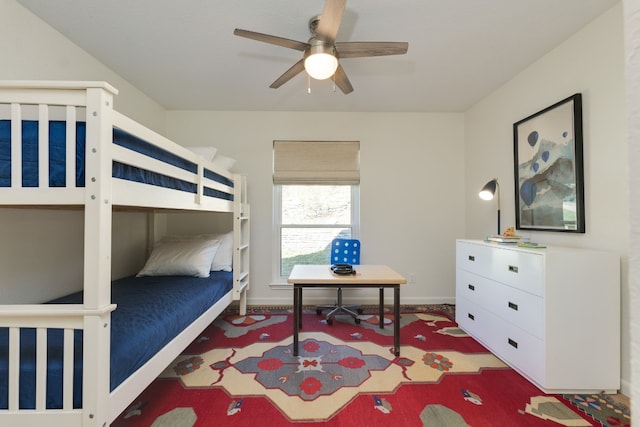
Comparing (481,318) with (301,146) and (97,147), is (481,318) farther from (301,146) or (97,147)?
(97,147)

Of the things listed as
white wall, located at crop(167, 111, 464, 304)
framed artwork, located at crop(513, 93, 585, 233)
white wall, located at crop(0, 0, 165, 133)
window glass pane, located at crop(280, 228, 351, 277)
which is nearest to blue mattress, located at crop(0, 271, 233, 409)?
window glass pane, located at crop(280, 228, 351, 277)

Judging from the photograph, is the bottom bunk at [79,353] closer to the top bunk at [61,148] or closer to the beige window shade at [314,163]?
the top bunk at [61,148]

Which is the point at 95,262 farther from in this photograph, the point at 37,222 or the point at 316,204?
the point at 316,204

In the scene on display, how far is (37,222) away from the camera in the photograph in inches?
78.2

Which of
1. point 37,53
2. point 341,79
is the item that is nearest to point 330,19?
point 341,79

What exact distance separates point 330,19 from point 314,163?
6.59 ft

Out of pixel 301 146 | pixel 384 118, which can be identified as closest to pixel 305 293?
pixel 301 146

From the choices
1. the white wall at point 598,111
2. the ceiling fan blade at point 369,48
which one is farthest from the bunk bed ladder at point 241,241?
the white wall at point 598,111

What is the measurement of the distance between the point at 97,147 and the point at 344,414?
183 cm

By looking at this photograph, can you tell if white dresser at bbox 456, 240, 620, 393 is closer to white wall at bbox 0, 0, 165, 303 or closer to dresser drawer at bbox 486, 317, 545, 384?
dresser drawer at bbox 486, 317, 545, 384

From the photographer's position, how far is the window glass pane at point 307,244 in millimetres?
3623

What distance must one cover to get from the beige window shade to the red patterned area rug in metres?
1.75

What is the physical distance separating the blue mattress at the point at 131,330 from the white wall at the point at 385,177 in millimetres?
1339

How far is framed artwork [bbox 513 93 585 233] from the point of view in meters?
2.10
